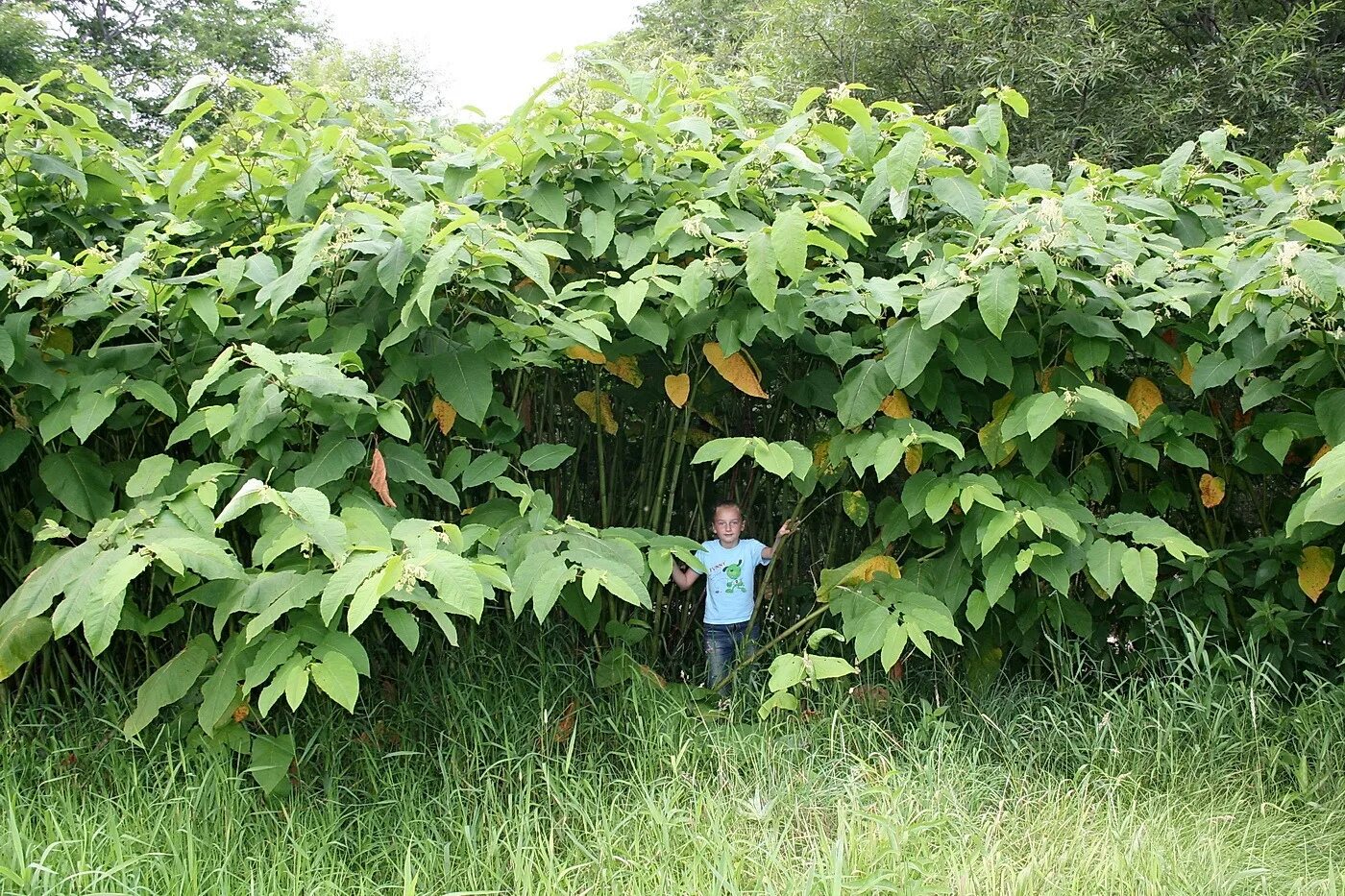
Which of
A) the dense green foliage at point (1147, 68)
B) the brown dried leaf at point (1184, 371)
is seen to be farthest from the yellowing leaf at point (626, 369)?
the dense green foliage at point (1147, 68)

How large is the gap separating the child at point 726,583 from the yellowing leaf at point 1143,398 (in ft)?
3.72

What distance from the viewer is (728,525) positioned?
11.6ft

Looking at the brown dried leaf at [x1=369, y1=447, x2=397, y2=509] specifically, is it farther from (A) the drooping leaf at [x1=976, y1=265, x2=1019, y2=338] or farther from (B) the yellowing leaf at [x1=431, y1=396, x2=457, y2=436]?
(A) the drooping leaf at [x1=976, y1=265, x2=1019, y2=338]

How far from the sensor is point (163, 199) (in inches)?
132

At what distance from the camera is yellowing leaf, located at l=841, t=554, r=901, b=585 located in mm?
3273

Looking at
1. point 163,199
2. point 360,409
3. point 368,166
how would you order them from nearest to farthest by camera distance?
point 360,409
point 368,166
point 163,199

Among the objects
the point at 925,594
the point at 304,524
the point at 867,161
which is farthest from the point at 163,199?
the point at 925,594

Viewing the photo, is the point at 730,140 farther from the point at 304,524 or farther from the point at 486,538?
the point at 304,524

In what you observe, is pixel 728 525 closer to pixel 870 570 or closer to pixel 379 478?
pixel 870 570

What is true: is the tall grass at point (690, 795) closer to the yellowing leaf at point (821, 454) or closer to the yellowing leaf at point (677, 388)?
the yellowing leaf at point (821, 454)

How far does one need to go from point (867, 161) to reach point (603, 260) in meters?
0.83

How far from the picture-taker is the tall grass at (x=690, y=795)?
8.05ft

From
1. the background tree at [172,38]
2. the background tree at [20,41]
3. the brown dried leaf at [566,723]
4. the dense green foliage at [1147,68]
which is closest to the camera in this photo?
the brown dried leaf at [566,723]

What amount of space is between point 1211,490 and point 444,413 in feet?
7.86
